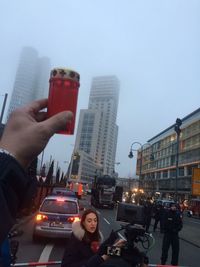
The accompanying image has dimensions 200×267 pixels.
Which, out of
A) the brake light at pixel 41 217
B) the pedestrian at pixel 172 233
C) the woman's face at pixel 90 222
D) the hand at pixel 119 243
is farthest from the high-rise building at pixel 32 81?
the pedestrian at pixel 172 233

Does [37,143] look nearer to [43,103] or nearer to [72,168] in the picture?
[43,103]

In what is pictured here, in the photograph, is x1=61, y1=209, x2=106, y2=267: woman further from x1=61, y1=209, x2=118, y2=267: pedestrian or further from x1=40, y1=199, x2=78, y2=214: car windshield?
x1=40, y1=199, x2=78, y2=214: car windshield

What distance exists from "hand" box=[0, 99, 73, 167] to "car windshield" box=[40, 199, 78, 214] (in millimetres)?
12486

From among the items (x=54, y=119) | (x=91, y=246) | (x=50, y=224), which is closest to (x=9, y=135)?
(x=54, y=119)

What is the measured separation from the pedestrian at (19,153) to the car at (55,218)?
1168cm

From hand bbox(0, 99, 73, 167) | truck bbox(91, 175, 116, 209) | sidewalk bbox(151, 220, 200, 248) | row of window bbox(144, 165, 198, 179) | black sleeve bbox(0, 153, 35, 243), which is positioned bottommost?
sidewalk bbox(151, 220, 200, 248)

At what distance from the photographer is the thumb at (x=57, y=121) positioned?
1567mm

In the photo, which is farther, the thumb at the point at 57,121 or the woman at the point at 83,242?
the woman at the point at 83,242

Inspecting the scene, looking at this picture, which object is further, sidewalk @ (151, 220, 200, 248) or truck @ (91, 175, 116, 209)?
truck @ (91, 175, 116, 209)

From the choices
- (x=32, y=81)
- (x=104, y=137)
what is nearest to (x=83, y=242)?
(x=32, y=81)

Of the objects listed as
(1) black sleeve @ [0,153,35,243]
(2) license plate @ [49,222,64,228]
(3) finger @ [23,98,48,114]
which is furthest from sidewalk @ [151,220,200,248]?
(1) black sleeve @ [0,153,35,243]

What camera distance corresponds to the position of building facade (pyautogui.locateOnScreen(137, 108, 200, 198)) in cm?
8644

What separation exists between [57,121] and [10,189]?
1.59 feet

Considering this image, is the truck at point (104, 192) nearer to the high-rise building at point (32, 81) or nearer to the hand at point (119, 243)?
the high-rise building at point (32, 81)
